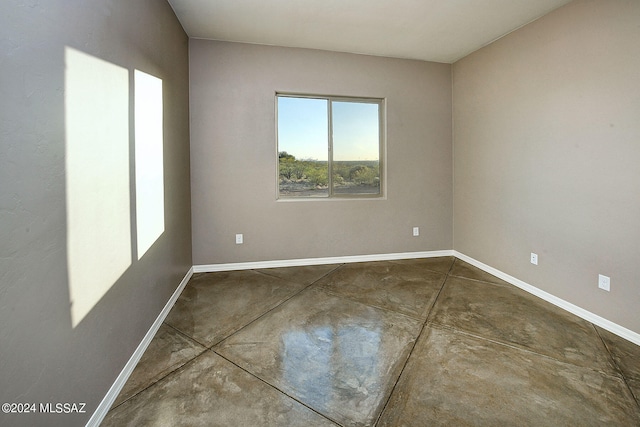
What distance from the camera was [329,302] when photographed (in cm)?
277

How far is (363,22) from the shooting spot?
2963mm

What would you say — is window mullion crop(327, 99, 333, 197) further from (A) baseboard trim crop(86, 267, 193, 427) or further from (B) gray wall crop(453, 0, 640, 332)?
(A) baseboard trim crop(86, 267, 193, 427)

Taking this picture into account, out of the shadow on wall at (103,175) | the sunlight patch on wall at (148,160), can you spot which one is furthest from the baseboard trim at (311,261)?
the shadow on wall at (103,175)

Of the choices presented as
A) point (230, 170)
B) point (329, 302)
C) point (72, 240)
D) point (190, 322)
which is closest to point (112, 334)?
point (72, 240)

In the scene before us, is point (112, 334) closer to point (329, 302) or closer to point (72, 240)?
point (72, 240)

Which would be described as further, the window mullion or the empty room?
the window mullion

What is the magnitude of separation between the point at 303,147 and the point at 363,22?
1.51 meters

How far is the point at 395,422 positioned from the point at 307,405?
0.45 m

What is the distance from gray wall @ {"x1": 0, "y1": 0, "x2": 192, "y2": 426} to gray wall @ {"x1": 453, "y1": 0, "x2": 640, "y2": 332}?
11.3ft

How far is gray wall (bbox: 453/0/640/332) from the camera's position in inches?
85.6

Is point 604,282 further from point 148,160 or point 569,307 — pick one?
point 148,160

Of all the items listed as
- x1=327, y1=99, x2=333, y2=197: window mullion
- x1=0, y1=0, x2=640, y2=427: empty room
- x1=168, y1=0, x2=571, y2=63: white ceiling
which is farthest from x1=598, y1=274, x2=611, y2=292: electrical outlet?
x1=327, y1=99, x2=333, y2=197: window mullion

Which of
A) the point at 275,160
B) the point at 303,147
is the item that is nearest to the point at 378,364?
the point at 275,160

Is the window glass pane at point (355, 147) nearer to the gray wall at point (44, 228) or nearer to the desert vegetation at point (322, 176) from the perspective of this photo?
the desert vegetation at point (322, 176)
